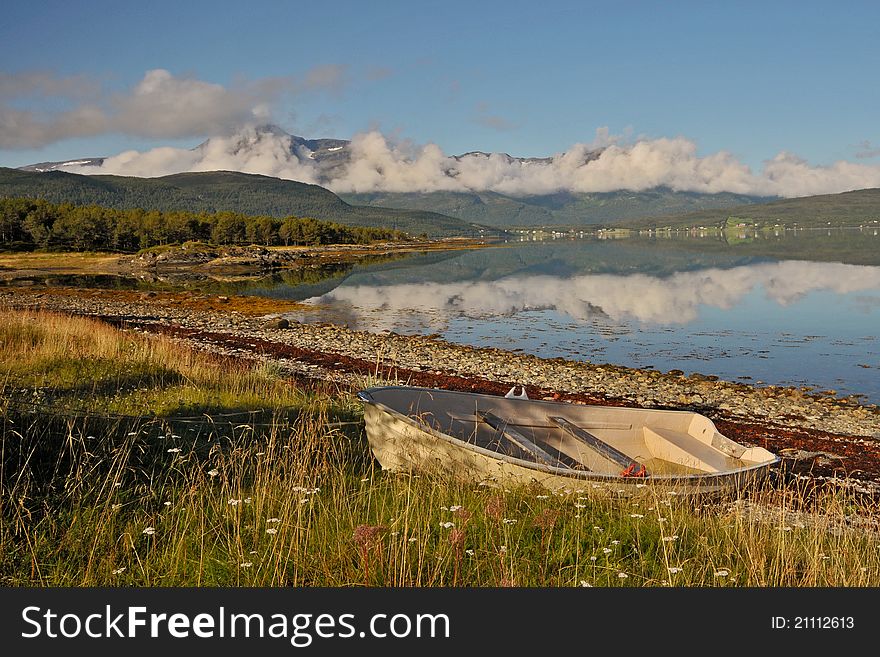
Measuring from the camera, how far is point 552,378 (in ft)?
80.6

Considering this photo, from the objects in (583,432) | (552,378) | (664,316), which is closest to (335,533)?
(583,432)

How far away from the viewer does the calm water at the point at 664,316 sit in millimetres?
28750

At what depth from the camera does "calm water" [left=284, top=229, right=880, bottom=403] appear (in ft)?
94.3

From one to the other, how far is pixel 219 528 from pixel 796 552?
220 inches

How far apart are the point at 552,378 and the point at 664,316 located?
68.6ft

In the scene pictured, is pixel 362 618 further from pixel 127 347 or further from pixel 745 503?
pixel 127 347

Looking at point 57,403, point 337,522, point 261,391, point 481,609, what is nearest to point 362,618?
point 481,609

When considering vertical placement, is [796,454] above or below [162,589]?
below

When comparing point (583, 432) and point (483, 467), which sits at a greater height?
point (483, 467)

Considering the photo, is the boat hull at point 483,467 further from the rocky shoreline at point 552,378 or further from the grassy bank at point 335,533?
the rocky shoreline at point 552,378

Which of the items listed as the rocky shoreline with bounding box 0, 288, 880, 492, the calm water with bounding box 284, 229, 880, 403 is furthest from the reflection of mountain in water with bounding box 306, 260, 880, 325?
the rocky shoreline with bounding box 0, 288, 880, 492

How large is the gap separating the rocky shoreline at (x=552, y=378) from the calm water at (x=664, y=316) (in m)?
2.74

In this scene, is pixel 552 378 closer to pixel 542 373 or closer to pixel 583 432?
pixel 542 373

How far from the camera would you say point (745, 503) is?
1071 centimetres
